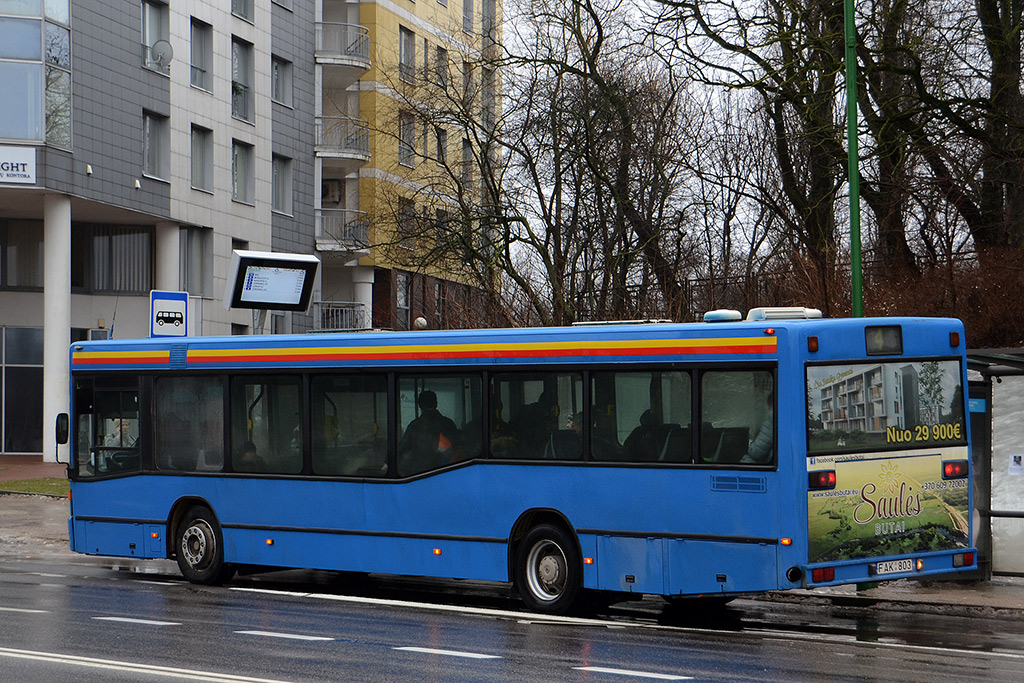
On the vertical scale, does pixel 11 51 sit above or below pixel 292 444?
above

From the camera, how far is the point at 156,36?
39719 millimetres

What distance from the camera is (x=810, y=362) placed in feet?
37.7

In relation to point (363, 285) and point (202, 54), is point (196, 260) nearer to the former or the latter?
point (202, 54)

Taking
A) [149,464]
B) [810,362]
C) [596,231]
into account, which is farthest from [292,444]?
[596,231]

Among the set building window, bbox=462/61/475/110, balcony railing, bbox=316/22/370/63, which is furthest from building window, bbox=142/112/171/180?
balcony railing, bbox=316/22/370/63

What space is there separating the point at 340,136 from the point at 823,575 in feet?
131

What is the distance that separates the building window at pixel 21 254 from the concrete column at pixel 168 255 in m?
3.16

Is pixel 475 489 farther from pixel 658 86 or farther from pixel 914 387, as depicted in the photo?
pixel 658 86

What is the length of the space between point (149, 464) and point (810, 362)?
7.82 metres

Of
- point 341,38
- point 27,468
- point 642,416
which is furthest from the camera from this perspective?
point 341,38

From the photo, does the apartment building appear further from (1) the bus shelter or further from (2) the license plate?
(2) the license plate

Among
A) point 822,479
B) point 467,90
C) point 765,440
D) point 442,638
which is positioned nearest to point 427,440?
point 442,638

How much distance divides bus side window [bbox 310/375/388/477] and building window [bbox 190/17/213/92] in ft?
95.8

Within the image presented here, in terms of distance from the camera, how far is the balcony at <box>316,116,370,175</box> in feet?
160
